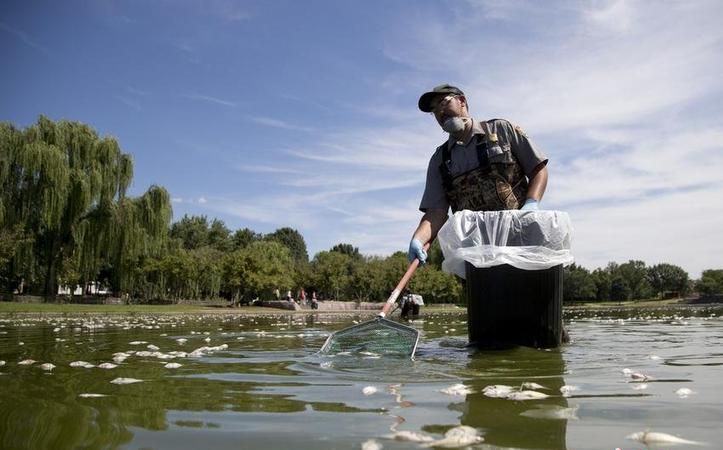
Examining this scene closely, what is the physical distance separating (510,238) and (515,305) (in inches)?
25.2

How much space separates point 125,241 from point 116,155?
5.10 m

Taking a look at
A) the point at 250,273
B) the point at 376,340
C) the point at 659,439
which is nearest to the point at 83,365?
the point at 376,340

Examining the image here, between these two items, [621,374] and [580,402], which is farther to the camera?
[621,374]

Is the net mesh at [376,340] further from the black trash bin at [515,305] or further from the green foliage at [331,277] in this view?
the green foliage at [331,277]

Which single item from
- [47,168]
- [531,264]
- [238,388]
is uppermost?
[47,168]

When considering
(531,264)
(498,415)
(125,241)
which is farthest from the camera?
(125,241)

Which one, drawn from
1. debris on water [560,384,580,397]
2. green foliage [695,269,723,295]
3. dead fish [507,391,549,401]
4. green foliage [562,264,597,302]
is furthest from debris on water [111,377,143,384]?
green foliage [695,269,723,295]

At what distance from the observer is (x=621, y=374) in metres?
3.47

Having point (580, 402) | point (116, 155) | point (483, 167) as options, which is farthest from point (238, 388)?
point (116, 155)

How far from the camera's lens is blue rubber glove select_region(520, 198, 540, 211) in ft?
17.5

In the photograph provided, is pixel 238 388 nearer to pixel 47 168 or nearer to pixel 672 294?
pixel 47 168

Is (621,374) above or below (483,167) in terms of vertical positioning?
below

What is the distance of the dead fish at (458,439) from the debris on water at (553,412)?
1.49 feet

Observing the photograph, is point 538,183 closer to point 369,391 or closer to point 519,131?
point 519,131
